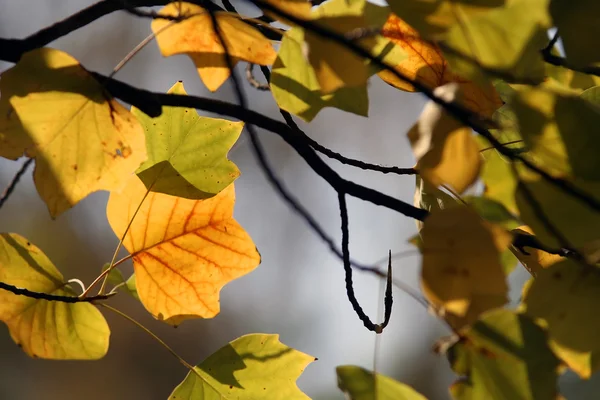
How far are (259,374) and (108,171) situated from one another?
0.16 m

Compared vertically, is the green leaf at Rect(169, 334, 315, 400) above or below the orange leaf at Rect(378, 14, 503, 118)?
below

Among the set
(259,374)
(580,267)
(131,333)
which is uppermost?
(580,267)

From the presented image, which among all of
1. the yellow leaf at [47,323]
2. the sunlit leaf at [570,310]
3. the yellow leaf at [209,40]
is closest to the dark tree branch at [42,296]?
the yellow leaf at [47,323]

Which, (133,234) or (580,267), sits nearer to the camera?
(580,267)

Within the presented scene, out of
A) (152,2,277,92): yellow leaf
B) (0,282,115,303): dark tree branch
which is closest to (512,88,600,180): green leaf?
(152,2,277,92): yellow leaf

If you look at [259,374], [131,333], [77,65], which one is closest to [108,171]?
[77,65]

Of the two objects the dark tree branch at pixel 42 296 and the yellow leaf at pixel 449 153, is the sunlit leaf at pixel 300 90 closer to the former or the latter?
the yellow leaf at pixel 449 153

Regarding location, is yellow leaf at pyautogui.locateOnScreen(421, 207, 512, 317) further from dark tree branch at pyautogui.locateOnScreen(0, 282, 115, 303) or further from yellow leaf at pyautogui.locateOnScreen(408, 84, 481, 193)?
dark tree branch at pyautogui.locateOnScreen(0, 282, 115, 303)

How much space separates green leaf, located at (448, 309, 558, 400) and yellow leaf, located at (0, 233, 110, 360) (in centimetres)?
22

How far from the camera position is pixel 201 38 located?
0.31 m

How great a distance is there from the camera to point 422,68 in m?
0.31

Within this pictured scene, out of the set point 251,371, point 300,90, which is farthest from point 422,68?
point 251,371

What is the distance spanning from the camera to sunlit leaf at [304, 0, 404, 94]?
23cm

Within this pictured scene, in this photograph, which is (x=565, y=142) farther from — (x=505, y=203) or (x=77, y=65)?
(x=77, y=65)
